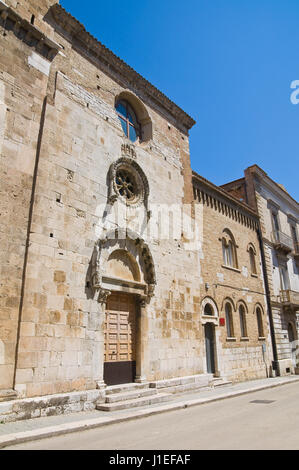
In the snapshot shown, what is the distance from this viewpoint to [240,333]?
17.1 m

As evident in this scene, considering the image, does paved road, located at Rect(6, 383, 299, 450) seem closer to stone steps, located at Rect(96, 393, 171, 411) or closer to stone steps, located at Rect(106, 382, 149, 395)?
stone steps, located at Rect(96, 393, 171, 411)

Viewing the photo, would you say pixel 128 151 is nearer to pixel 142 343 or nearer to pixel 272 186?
pixel 142 343

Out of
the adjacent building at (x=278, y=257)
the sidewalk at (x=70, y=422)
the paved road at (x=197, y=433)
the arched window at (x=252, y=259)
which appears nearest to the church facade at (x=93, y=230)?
the sidewalk at (x=70, y=422)

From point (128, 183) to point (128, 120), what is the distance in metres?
2.84

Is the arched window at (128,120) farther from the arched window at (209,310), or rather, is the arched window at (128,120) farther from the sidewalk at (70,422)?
the sidewalk at (70,422)

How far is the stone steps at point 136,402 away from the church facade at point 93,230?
0.42 m

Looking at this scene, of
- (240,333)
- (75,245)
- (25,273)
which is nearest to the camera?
(25,273)

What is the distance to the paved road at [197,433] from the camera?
212 inches

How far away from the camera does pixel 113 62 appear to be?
12375mm

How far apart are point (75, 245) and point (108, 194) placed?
2.31 m

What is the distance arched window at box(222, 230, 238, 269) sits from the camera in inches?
708

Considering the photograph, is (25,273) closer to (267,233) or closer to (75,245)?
(75,245)

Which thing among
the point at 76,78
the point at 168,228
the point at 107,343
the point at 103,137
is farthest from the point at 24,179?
the point at 168,228

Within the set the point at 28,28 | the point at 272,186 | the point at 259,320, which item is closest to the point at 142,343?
the point at 28,28
